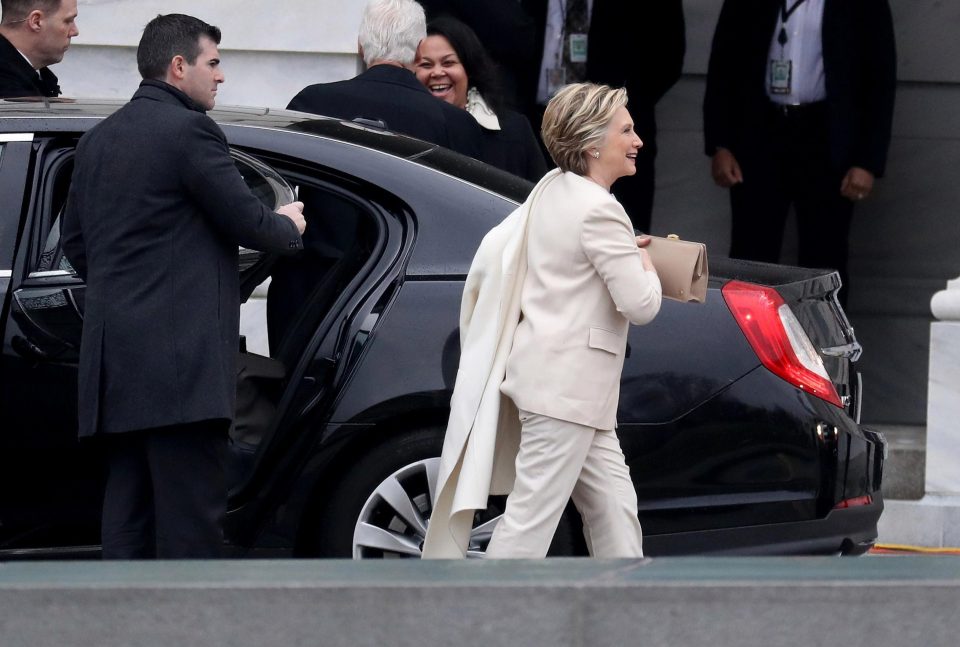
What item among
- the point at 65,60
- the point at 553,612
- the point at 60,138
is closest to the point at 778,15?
the point at 65,60

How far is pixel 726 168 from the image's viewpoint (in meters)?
7.89

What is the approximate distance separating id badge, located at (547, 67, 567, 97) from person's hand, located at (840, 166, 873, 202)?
1.42 metres

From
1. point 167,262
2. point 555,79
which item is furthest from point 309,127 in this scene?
point 555,79

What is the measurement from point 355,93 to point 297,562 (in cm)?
316

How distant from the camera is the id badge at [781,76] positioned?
24.8ft

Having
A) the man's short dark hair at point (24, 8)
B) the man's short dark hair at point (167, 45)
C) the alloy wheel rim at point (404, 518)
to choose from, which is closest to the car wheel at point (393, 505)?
the alloy wheel rim at point (404, 518)

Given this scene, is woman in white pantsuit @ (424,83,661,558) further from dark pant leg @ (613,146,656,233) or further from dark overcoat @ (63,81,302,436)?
dark pant leg @ (613,146,656,233)

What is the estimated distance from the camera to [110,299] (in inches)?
159

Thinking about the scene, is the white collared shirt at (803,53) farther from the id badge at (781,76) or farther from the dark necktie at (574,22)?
the dark necktie at (574,22)

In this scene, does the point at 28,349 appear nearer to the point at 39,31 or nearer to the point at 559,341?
the point at 559,341

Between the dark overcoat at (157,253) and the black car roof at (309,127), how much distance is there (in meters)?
0.49

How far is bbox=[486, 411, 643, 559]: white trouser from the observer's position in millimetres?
3988

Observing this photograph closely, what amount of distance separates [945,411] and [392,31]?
278 cm

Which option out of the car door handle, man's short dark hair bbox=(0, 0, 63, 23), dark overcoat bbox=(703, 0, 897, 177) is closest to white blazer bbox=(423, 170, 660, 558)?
the car door handle
